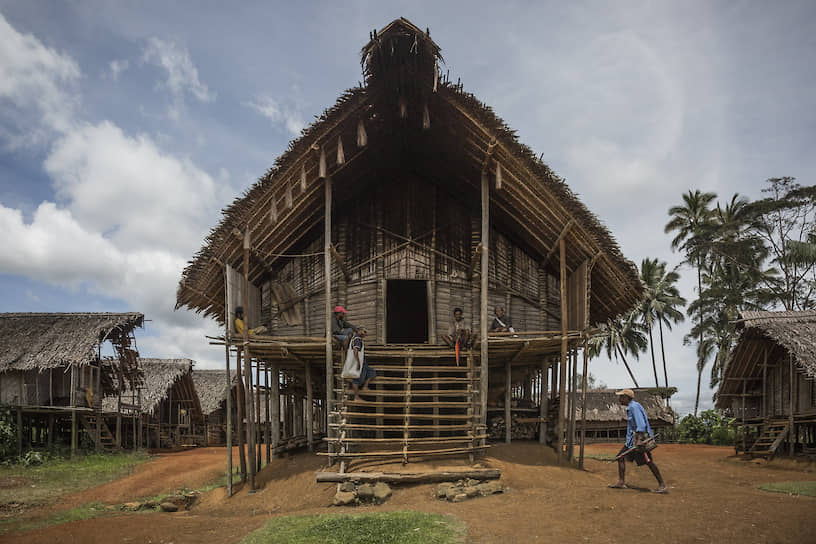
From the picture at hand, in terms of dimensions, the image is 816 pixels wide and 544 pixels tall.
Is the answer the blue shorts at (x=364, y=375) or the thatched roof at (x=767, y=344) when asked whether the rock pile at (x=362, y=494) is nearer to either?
the blue shorts at (x=364, y=375)

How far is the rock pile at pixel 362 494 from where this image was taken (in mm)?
9484

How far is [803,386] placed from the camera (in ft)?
58.0

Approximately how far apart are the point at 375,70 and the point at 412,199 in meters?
3.95

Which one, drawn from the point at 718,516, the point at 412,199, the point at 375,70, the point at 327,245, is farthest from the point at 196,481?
the point at 718,516

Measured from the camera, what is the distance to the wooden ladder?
710 inches

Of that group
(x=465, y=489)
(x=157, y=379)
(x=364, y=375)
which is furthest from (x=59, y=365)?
(x=465, y=489)

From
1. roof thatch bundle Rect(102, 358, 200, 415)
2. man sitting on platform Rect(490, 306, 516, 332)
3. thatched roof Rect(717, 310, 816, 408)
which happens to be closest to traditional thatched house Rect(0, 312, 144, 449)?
roof thatch bundle Rect(102, 358, 200, 415)

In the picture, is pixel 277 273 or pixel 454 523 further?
pixel 277 273

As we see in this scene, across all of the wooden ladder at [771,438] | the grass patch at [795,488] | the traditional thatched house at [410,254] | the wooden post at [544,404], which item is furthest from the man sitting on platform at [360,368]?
the wooden ladder at [771,438]

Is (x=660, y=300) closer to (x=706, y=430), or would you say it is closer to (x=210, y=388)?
(x=706, y=430)

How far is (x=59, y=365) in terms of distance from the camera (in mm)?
23156

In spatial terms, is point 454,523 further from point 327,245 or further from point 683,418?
point 683,418

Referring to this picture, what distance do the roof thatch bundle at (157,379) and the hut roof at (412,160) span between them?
56.7 ft

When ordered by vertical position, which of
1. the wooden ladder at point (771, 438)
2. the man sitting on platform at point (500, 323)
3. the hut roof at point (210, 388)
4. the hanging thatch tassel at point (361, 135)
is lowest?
the hut roof at point (210, 388)
